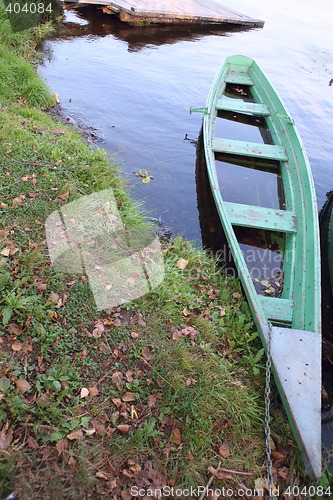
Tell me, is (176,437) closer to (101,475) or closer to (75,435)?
(101,475)

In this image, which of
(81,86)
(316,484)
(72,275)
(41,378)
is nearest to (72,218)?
(72,275)

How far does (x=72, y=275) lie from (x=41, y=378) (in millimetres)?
1164

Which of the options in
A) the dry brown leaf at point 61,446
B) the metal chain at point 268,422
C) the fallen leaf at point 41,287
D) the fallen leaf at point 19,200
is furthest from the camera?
the fallen leaf at point 19,200

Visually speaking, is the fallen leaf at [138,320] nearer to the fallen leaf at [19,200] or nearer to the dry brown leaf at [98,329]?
the dry brown leaf at [98,329]

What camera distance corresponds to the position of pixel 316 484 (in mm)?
3027

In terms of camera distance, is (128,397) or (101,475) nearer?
Answer: (101,475)

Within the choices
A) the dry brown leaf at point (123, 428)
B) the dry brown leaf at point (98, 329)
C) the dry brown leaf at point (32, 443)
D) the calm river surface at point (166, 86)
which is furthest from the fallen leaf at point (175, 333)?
the calm river surface at point (166, 86)

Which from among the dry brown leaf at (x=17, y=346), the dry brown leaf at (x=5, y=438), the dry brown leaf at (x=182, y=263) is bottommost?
the dry brown leaf at (x=5, y=438)

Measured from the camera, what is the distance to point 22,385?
9.48 feet

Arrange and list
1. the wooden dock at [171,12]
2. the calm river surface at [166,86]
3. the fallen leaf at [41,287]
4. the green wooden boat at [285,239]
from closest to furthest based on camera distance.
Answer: the green wooden boat at [285,239] → the fallen leaf at [41,287] → the calm river surface at [166,86] → the wooden dock at [171,12]

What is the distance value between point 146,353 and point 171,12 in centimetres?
1438

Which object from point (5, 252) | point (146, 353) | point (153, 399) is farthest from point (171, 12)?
point (153, 399)

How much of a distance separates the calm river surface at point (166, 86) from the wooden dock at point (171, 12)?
0.35 m

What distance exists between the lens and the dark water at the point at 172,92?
641cm
